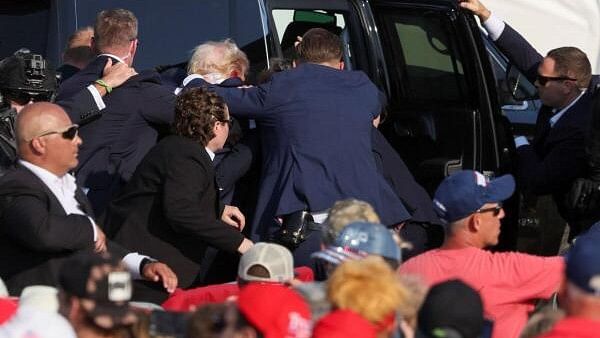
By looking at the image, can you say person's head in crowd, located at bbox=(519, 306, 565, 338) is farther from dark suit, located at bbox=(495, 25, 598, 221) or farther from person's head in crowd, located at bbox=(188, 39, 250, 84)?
person's head in crowd, located at bbox=(188, 39, 250, 84)

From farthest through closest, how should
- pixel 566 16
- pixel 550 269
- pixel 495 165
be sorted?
pixel 566 16
pixel 495 165
pixel 550 269

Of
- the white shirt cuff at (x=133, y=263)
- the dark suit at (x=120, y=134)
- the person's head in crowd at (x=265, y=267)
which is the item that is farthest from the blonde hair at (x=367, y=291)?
the dark suit at (x=120, y=134)

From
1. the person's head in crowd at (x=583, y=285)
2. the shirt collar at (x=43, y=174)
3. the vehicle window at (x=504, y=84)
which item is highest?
the person's head in crowd at (x=583, y=285)

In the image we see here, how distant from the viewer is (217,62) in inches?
283

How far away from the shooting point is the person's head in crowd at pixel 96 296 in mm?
4387

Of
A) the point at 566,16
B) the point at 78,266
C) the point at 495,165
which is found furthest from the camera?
the point at 566,16

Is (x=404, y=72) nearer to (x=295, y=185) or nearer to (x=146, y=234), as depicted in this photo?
(x=295, y=185)

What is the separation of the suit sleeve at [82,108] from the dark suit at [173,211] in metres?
0.52

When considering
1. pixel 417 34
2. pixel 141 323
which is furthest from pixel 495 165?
pixel 141 323

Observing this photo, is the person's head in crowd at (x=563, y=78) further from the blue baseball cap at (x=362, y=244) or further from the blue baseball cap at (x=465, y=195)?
the blue baseball cap at (x=362, y=244)

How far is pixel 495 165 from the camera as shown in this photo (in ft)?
26.7

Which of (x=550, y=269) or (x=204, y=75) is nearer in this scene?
(x=550, y=269)

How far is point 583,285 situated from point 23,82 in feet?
12.1

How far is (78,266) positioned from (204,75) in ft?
9.65
